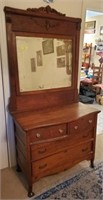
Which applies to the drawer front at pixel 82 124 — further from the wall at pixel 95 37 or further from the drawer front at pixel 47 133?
the wall at pixel 95 37

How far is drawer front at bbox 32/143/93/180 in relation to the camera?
1.60 metres

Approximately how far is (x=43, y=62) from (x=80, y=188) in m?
1.42

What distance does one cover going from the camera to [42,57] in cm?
181

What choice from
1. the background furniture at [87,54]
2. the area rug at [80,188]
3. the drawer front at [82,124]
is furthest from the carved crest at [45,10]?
the background furniture at [87,54]

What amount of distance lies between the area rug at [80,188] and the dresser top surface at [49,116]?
0.74m

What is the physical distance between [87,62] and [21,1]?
443 cm

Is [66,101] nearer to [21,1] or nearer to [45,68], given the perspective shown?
[45,68]

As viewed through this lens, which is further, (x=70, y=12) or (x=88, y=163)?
(x=88, y=163)

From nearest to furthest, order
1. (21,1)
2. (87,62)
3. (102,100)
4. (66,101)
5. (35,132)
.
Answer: (35,132), (21,1), (66,101), (102,100), (87,62)

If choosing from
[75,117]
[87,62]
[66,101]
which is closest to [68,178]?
[75,117]

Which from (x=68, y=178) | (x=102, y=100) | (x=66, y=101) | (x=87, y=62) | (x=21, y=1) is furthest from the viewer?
(x=87, y=62)

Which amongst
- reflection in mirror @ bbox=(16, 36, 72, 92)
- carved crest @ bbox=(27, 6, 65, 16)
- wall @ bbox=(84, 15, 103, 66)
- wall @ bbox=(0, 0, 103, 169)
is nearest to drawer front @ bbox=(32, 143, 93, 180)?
wall @ bbox=(0, 0, 103, 169)

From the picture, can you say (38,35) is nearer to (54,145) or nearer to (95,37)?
(54,145)

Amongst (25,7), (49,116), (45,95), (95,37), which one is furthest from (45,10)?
(95,37)
